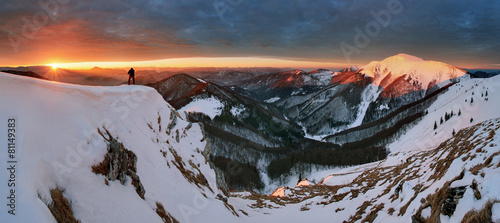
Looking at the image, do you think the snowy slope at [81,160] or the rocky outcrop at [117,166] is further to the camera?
the rocky outcrop at [117,166]

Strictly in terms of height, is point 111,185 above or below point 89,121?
below

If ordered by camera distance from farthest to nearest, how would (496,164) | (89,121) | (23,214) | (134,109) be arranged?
(134,109) → (89,121) → (496,164) → (23,214)

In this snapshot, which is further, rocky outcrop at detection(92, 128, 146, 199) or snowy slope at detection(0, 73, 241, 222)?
rocky outcrop at detection(92, 128, 146, 199)

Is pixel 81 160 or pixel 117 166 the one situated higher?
pixel 81 160

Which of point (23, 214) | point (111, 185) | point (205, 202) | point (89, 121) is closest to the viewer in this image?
point (23, 214)

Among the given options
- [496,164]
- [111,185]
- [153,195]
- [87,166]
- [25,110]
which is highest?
[25,110]

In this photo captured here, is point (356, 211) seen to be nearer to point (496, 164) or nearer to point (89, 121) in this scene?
point (496, 164)

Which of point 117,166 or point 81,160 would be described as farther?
point 117,166

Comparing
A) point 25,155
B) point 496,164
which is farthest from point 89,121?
point 496,164
